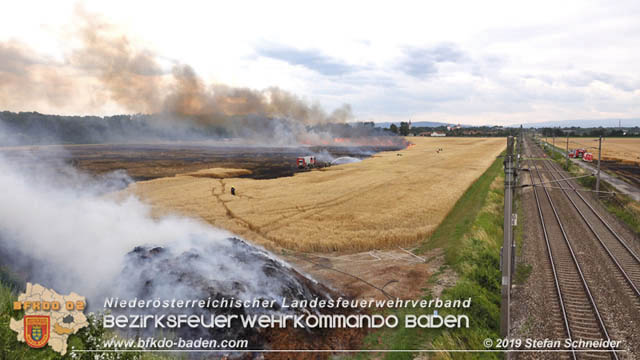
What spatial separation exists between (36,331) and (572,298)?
886 inches

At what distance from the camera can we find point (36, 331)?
344 inches

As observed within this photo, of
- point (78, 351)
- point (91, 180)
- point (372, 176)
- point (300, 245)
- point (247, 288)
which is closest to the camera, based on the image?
point (78, 351)

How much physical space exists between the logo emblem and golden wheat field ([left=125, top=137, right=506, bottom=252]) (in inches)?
737

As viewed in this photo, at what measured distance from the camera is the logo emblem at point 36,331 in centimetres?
870

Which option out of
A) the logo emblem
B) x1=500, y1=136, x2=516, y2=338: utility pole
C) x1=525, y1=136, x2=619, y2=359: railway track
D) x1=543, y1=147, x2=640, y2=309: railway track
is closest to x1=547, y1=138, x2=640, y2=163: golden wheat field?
x1=543, y1=147, x2=640, y2=309: railway track

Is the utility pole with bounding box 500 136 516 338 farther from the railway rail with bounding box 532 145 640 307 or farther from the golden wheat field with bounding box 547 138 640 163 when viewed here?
the golden wheat field with bounding box 547 138 640 163

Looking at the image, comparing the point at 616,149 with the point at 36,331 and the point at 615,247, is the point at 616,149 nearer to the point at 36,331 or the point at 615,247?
the point at 615,247

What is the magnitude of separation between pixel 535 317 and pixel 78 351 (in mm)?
18035

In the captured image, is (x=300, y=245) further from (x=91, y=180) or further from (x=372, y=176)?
(x=91, y=180)

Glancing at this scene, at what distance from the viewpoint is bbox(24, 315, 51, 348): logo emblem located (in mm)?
8703

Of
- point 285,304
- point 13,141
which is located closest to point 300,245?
point 285,304

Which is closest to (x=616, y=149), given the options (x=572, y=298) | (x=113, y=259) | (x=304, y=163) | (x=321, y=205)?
(x=304, y=163)

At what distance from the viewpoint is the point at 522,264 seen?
23562 mm

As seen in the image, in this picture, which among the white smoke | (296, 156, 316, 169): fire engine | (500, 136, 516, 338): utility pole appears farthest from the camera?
(296, 156, 316, 169): fire engine
